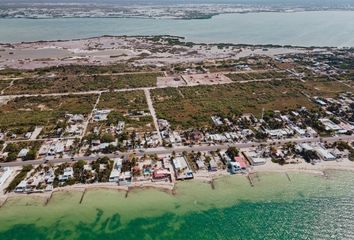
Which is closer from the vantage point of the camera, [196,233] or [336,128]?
[196,233]

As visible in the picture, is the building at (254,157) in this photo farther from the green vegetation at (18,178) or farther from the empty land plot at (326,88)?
the empty land plot at (326,88)

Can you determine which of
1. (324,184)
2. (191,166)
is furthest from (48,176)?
(324,184)

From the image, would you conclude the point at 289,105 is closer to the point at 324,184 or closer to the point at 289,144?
the point at 289,144

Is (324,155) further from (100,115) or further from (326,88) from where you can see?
(100,115)

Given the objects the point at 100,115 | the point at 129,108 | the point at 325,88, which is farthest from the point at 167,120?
the point at 325,88

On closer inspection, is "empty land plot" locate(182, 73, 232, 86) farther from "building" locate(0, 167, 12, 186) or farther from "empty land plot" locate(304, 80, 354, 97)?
"building" locate(0, 167, 12, 186)

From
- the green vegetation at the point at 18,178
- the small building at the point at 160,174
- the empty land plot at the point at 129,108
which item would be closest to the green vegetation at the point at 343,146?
the small building at the point at 160,174
